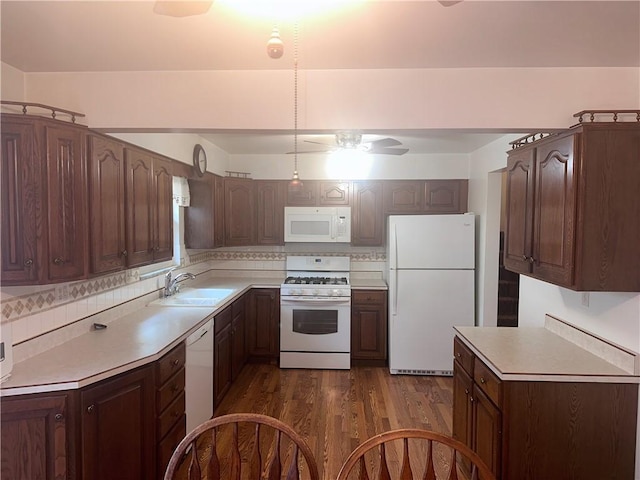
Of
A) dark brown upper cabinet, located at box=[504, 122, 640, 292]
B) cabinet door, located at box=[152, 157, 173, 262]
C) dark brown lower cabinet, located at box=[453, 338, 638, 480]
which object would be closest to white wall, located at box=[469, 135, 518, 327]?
dark brown upper cabinet, located at box=[504, 122, 640, 292]

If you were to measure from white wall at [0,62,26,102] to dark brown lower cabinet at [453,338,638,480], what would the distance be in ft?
9.39

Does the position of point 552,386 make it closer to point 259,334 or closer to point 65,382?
point 65,382

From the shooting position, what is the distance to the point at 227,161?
185 inches

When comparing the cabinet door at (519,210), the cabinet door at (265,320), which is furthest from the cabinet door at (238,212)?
the cabinet door at (519,210)

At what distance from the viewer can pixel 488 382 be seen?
6.81 ft

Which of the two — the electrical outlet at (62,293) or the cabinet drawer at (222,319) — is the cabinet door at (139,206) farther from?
the cabinet drawer at (222,319)

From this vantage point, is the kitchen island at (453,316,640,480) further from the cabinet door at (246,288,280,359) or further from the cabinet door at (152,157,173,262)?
the cabinet door at (246,288,280,359)

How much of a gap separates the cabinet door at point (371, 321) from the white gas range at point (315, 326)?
13 cm

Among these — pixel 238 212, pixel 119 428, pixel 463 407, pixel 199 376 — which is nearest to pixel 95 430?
pixel 119 428

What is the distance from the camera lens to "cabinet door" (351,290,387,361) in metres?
4.29

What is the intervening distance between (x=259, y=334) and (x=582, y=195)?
3391 millimetres

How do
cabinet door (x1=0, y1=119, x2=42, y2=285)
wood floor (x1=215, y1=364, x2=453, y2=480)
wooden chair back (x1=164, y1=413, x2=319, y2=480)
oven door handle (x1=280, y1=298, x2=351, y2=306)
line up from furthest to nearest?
oven door handle (x1=280, y1=298, x2=351, y2=306) < wood floor (x1=215, y1=364, x2=453, y2=480) < cabinet door (x1=0, y1=119, x2=42, y2=285) < wooden chair back (x1=164, y1=413, x2=319, y2=480)

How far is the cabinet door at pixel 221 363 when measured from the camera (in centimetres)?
321

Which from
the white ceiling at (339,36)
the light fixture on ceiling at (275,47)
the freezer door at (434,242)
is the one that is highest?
the white ceiling at (339,36)
